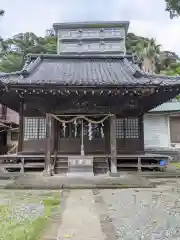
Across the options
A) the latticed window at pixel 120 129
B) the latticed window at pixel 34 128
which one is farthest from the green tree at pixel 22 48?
the latticed window at pixel 120 129

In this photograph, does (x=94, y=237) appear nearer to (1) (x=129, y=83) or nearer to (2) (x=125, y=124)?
(1) (x=129, y=83)

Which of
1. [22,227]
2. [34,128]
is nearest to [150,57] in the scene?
[34,128]

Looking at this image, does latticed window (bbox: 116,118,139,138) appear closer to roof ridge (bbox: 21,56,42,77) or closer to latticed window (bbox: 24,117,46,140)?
Result: latticed window (bbox: 24,117,46,140)

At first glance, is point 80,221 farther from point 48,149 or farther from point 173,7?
point 173,7

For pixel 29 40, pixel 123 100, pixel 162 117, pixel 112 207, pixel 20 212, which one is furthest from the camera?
pixel 29 40

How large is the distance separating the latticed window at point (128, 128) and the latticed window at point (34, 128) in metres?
3.37

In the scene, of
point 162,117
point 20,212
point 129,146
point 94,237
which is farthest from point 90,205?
point 162,117

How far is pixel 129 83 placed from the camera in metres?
7.37

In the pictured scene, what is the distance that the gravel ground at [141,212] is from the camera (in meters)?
3.21

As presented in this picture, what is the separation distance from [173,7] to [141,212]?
24.1 ft

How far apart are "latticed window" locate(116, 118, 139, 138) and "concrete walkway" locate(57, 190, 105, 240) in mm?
5223

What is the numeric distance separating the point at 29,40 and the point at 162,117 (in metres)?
34.4

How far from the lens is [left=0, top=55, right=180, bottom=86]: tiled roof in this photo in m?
7.44

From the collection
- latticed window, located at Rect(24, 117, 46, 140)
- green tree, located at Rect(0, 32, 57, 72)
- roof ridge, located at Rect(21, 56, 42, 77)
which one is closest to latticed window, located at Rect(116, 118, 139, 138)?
latticed window, located at Rect(24, 117, 46, 140)
